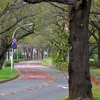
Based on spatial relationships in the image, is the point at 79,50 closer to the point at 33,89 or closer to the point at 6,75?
the point at 33,89

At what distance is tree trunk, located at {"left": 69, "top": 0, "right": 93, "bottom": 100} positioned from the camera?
33.3 ft

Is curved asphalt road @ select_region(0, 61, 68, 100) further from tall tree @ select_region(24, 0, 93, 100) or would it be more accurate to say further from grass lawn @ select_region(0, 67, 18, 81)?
tall tree @ select_region(24, 0, 93, 100)

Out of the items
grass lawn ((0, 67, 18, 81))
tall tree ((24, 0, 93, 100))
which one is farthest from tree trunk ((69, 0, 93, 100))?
grass lawn ((0, 67, 18, 81))

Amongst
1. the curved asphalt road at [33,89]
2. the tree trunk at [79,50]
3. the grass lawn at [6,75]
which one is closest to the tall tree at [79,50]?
the tree trunk at [79,50]

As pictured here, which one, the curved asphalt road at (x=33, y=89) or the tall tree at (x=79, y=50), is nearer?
the tall tree at (x=79, y=50)

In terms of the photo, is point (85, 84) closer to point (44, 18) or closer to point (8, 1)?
point (8, 1)

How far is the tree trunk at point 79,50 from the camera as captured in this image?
10.1m

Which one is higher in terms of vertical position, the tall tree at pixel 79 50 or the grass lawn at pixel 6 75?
the tall tree at pixel 79 50

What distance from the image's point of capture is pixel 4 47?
38.4 m

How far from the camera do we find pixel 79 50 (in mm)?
10203

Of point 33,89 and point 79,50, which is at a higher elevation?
point 79,50

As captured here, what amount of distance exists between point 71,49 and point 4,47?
28.8 meters

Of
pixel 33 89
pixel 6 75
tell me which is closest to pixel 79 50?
pixel 33 89

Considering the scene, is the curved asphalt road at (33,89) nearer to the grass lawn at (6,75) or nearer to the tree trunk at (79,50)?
the grass lawn at (6,75)
